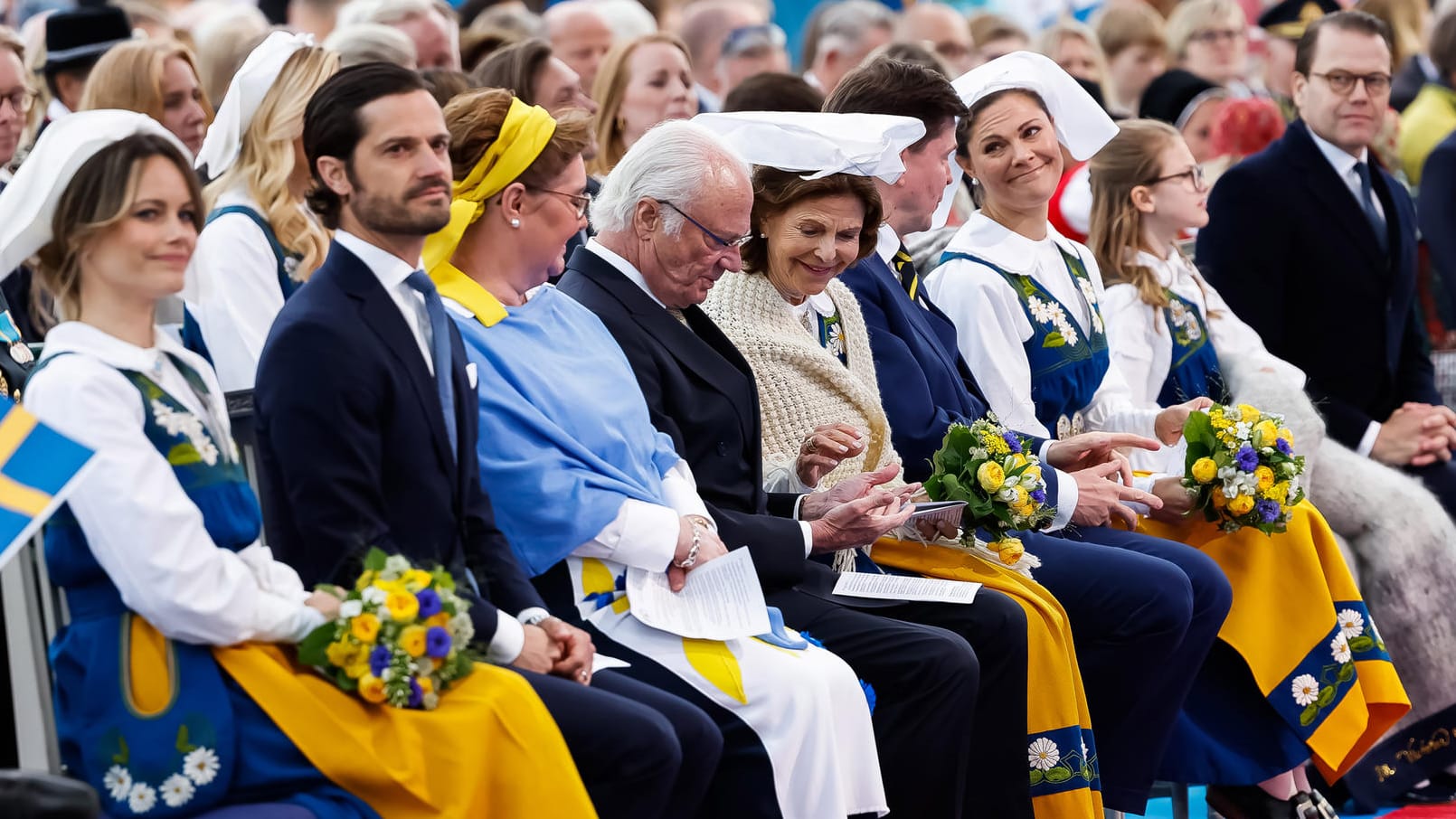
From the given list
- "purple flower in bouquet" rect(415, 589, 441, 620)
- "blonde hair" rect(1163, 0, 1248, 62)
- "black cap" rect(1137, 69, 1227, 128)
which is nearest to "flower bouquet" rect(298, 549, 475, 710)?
"purple flower in bouquet" rect(415, 589, 441, 620)

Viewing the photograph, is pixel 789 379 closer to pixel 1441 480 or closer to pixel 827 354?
pixel 827 354

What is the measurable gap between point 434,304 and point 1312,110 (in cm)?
387

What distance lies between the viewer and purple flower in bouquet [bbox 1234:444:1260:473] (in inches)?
193

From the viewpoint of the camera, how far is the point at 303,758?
121 inches

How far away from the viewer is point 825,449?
4.28 meters

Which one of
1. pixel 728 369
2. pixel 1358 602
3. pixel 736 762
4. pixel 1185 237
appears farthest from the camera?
pixel 1185 237

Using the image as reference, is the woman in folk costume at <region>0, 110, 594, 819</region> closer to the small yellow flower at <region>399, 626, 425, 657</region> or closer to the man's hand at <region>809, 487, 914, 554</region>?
the small yellow flower at <region>399, 626, 425, 657</region>

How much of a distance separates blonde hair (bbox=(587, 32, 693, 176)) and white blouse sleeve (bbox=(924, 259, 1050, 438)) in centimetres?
192

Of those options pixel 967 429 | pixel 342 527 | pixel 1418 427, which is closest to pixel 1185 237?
pixel 1418 427

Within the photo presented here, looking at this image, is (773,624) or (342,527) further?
(773,624)

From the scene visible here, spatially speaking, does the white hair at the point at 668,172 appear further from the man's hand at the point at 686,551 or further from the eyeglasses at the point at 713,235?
the man's hand at the point at 686,551

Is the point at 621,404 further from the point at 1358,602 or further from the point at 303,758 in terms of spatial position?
the point at 1358,602

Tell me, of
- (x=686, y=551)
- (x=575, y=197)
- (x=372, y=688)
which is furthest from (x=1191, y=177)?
(x=372, y=688)

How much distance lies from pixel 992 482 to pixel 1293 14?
6163 mm
